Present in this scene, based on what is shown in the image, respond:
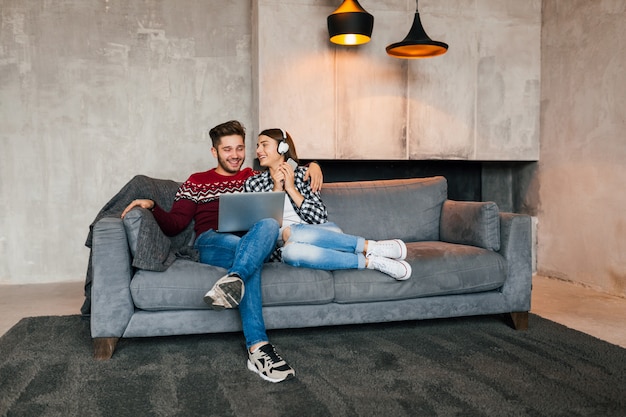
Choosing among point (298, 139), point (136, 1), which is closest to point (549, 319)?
point (298, 139)

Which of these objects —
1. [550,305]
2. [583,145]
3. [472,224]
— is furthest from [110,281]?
[583,145]

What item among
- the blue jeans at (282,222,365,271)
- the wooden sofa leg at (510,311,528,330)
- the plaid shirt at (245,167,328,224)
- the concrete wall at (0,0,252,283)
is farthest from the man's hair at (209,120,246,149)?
the concrete wall at (0,0,252,283)

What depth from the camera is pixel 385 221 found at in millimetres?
3277

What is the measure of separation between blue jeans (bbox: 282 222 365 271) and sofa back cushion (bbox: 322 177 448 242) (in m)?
0.56

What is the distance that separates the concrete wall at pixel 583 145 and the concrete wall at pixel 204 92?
0.22m

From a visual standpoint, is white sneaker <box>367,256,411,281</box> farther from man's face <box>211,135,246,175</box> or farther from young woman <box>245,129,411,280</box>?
man's face <box>211,135,246,175</box>

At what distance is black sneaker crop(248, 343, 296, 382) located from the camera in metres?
2.03

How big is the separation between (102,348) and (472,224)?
1.95 metres

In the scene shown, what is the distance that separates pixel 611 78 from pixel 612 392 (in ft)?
8.67

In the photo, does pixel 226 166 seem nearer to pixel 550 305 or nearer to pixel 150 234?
pixel 150 234

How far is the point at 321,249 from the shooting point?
2.56 metres

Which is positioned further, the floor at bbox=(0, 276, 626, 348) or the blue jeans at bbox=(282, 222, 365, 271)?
the floor at bbox=(0, 276, 626, 348)

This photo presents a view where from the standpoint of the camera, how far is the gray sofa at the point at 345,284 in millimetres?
2381

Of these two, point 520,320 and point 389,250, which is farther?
point 520,320
